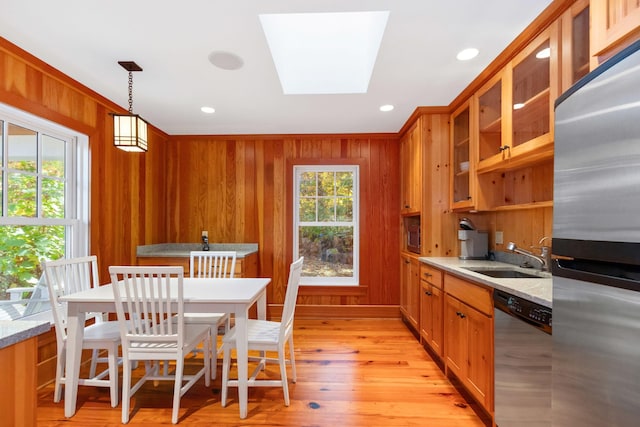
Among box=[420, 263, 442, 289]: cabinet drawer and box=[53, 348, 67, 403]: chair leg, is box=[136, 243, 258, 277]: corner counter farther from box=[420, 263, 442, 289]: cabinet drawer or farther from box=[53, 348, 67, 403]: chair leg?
box=[420, 263, 442, 289]: cabinet drawer

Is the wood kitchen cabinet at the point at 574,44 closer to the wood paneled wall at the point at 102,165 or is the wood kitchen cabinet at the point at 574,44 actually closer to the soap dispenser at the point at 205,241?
the wood paneled wall at the point at 102,165

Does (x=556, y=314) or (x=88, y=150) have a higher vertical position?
(x=88, y=150)

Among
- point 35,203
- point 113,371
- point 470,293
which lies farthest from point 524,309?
point 35,203

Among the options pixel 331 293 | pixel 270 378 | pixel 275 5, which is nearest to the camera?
pixel 275 5

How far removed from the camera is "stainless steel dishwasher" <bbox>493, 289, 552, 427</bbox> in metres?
1.37

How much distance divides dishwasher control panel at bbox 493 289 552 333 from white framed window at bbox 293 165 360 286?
8.27 feet

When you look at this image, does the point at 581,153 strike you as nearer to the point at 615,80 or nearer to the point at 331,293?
the point at 615,80

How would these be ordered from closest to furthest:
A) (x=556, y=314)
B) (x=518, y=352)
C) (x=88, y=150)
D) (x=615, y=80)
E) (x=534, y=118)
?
(x=615, y=80) → (x=556, y=314) → (x=518, y=352) → (x=534, y=118) → (x=88, y=150)

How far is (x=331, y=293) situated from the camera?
4.03 metres

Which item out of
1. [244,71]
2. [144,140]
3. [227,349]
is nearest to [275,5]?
[244,71]

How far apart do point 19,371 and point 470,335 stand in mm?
2197

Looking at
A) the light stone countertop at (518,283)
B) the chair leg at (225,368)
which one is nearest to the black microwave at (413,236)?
the light stone countertop at (518,283)

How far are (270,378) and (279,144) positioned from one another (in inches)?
109

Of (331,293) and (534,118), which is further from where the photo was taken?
(331,293)
